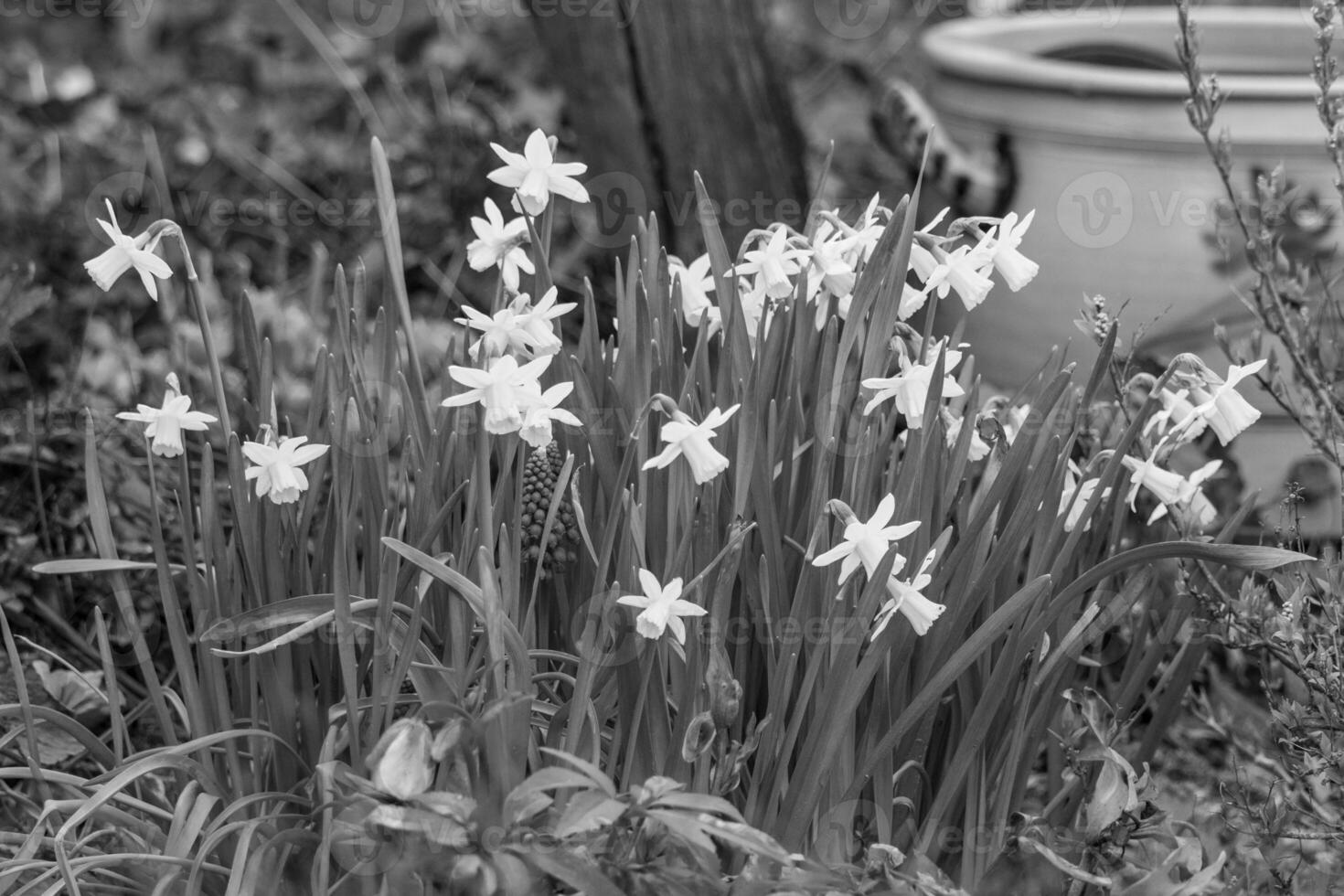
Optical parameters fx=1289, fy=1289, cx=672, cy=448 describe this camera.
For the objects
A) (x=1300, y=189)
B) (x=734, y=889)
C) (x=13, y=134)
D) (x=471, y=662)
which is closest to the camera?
(x=734, y=889)

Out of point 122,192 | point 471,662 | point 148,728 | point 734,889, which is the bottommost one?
point 148,728

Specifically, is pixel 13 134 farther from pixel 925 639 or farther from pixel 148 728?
pixel 925 639

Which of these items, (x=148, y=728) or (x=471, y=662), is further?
(x=148, y=728)

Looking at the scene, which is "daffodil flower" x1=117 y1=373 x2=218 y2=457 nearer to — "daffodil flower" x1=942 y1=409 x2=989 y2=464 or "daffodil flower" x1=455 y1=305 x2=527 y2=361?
"daffodil flower" x1=455 y1=305 x2=527 y2=361

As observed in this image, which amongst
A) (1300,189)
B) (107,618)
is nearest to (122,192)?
(107,618)

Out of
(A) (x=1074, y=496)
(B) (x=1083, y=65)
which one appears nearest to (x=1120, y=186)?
(B) (x=1083, y=65)

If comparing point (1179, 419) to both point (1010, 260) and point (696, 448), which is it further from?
point (696, 448)

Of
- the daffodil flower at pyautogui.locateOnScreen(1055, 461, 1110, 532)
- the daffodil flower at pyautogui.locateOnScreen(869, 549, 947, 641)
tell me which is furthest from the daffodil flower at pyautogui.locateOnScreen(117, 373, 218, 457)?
the daffodil flower at pyautogui.locateOnScreen(1055, 461, 1110, 532)
